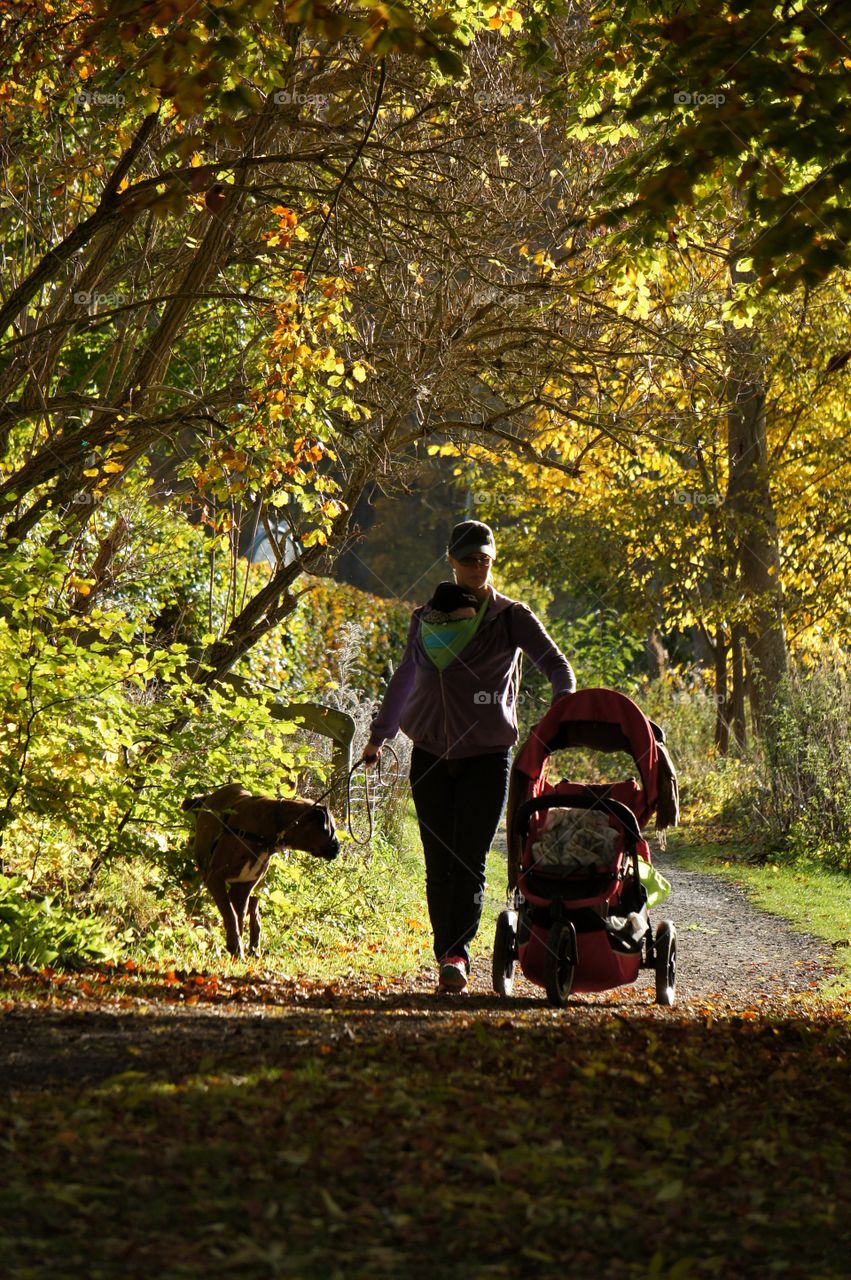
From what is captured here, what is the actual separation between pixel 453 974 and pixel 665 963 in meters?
1.02

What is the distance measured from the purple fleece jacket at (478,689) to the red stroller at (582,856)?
0.65 feet

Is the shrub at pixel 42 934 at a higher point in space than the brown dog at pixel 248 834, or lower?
lower

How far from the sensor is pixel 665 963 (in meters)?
6.84

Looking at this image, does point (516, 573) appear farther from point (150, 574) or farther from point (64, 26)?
point (64, 26)

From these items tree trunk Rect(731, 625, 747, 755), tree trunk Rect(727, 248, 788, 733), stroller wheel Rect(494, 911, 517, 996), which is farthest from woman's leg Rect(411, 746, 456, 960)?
tree trunk Rect(731, 625, 747, 755)

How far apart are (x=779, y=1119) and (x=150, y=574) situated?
28.3ft

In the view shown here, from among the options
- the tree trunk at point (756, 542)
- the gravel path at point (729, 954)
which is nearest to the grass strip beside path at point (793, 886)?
the gravel path at point (729, 954)

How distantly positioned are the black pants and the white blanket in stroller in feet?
1.35

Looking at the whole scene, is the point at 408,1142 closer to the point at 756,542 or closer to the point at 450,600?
the point at 450,600

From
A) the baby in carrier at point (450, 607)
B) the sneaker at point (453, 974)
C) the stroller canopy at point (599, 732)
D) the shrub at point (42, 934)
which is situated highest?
the baby in carrier at point (450, 607)

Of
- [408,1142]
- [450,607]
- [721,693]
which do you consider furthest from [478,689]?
[721,693]

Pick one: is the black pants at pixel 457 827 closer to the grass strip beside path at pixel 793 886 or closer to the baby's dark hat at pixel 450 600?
the baby's dark hat at pixel 450 600

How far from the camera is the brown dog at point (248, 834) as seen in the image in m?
6.77

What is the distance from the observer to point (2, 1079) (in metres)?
4.25
